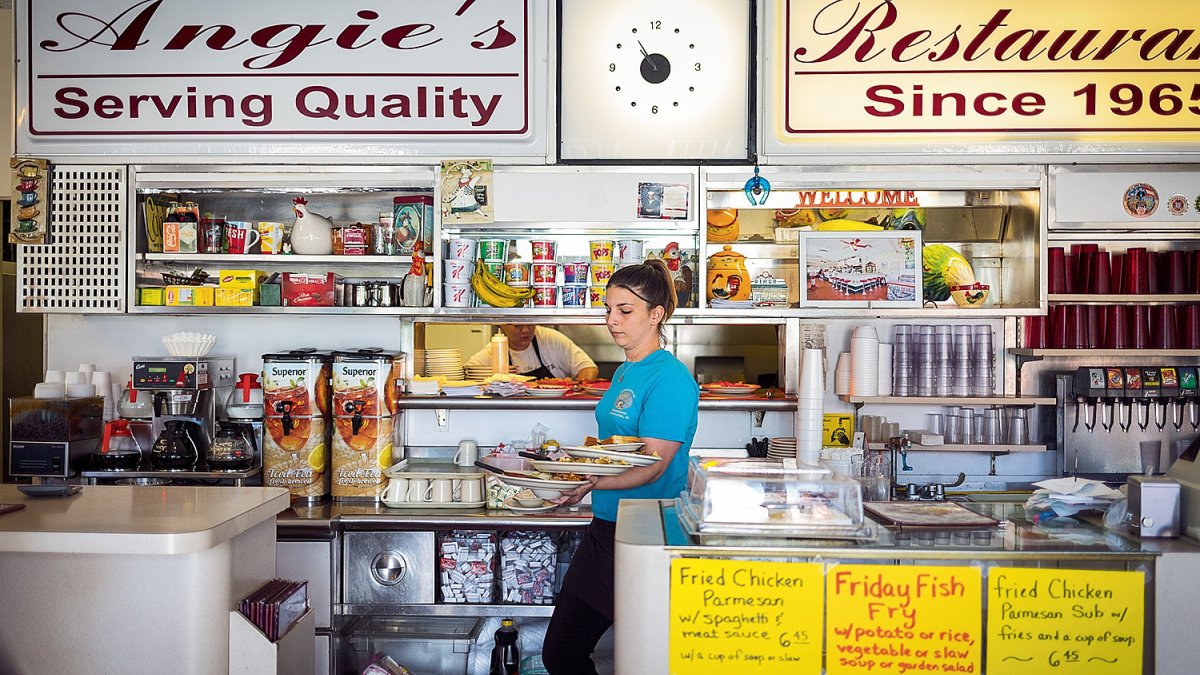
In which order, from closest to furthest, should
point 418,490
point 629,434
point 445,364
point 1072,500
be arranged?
point 1072,500
point 629,434
point 418,490
point 445,364

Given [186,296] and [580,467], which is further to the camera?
[186,296]

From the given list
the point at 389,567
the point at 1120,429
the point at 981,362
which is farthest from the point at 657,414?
the point at 1120,429

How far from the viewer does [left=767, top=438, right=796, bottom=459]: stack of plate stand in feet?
14.1

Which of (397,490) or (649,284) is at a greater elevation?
(649,284)

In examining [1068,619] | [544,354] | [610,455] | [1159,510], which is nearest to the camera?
[1068,619]

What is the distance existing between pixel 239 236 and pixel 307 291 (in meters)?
0.42

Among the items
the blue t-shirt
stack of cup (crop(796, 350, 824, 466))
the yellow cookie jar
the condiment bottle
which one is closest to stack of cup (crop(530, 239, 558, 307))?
the condiment bottle

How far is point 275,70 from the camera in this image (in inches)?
170

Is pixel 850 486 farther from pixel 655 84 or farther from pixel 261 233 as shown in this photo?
pixel 261 233

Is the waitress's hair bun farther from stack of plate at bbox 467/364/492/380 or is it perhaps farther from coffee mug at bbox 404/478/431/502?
stack of plate at bbox 467/364/492/380

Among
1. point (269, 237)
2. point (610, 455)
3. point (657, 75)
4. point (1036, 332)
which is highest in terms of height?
point (657, 75)

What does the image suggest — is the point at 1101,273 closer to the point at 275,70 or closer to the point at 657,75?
the point at 657,75

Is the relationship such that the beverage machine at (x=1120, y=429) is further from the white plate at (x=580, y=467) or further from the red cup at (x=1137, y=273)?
the white plate at (x=580, y=467)

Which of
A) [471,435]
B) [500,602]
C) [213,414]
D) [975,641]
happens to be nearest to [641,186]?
[471,435]
